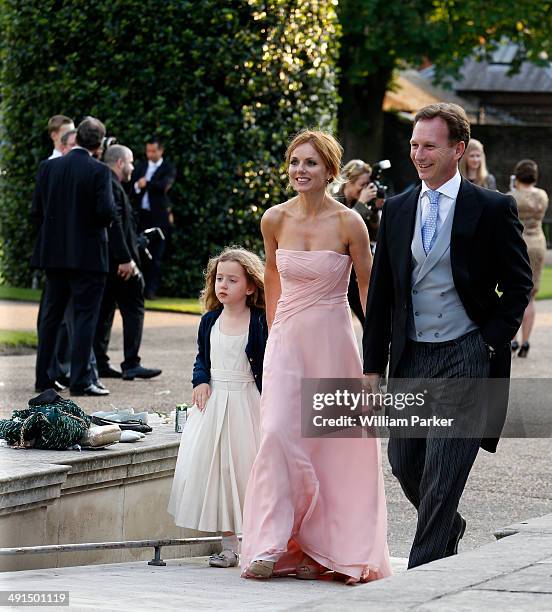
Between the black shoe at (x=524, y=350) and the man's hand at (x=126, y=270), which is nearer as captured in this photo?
the man's hand at (x=126, y=270)

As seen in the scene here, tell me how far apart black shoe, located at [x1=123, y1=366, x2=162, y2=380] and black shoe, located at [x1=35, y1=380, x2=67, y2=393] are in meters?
0.77

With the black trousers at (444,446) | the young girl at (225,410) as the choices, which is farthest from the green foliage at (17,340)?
the black trousers at (444,446)

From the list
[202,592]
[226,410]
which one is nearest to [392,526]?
[226,410]

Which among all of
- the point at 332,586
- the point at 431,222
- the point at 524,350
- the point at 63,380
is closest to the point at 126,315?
the point at 63,380

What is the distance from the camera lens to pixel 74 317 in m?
12.1

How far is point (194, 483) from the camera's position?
7109mm

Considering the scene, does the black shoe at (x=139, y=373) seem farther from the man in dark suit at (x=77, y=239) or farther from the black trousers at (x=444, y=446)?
the black trousers at (x=444, y=446)

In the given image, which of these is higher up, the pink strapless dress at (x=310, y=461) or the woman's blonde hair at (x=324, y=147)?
the woman's blonde hair at (x=324, y=147)

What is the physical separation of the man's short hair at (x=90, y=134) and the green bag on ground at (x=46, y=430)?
515cm

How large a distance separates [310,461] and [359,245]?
3.15ft

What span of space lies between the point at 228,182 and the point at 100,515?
13.6 meters

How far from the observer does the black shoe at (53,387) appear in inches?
474

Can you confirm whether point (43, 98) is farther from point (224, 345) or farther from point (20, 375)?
point (224, 345)

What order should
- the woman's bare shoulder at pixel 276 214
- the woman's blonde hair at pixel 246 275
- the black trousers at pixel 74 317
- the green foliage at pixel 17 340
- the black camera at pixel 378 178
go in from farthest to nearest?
1. the green foliage at pixel 17 340
2. the black trousers at pixel 74 317
3. the black camera at pixel 378 178
4. the woman's blonde hair at pixel 246 275
5. the woman's bare shoulder at pixel 276 214
